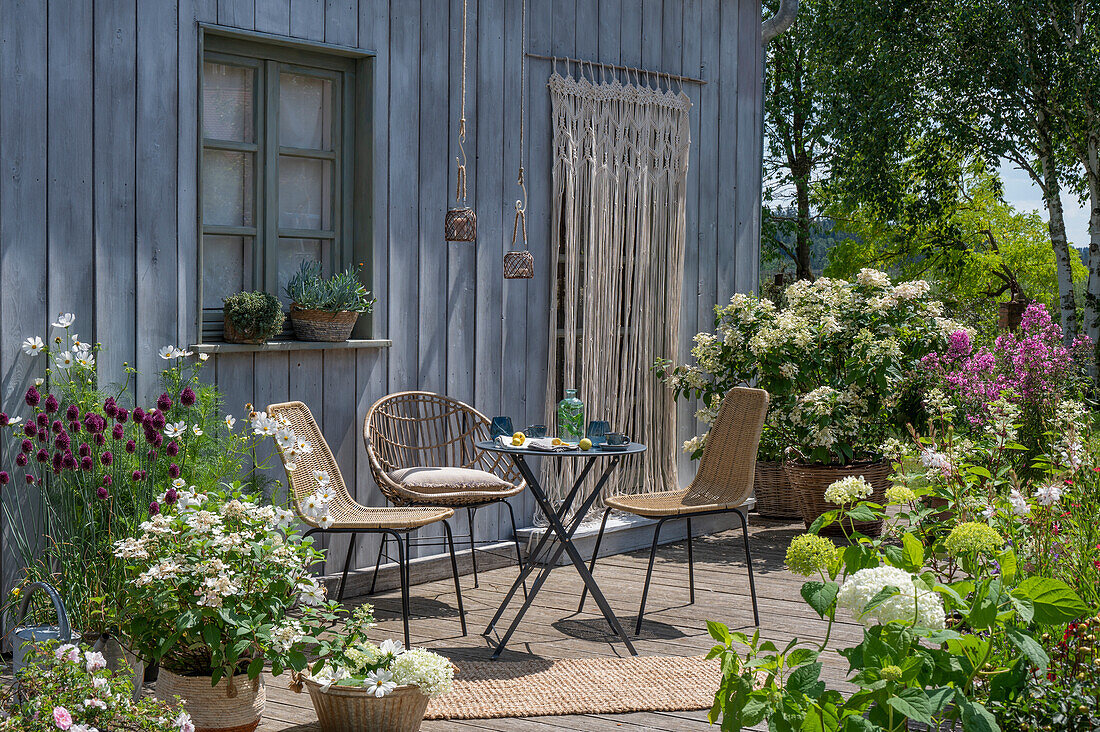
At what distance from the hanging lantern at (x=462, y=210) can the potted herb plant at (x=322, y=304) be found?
18.4 inches

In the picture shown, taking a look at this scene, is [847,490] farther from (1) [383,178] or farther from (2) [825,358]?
(2) [825,358]

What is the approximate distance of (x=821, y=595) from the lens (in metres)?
2.12

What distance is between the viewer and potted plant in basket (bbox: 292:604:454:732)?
10.1ft

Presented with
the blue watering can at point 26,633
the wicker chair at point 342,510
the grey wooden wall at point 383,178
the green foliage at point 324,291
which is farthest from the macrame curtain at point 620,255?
the blue watering can at point 26,633

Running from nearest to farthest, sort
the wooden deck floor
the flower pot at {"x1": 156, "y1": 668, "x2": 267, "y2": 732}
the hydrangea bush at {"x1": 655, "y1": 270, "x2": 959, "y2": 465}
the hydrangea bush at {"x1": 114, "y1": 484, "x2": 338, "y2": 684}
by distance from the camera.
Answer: the hydrangea bush at {"x1": 114, "y1": 484, "x2": 338, "y2": 684}, the flower pot at {"x1": 156, "y1": 668, "x2": 267, "y2": 732}, the wooden deck floor, the hydrangea bush at {"x1": 655, "y1": 270, "x2": 959, "y2": 465}

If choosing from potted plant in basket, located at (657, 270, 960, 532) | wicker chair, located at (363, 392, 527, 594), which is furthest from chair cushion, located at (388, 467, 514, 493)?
potted plant in basket, located at (657, 270, 960, 532)

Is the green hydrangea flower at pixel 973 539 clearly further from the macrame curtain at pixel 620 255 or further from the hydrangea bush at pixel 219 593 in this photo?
the macrame curtain at pixel 620 255

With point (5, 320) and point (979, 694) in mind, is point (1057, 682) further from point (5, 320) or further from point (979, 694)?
point (5, 320)

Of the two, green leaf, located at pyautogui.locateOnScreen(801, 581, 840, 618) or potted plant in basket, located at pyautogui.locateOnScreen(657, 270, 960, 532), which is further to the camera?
potted plant in basket, located at pyautogui.locateOnScreen(657, 270, 960, 532)

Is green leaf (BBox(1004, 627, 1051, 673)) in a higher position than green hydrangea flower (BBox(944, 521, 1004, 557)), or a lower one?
lower

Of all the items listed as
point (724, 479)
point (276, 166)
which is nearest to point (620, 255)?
point (724, 479)

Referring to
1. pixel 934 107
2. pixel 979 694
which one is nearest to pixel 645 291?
pixel 979 694

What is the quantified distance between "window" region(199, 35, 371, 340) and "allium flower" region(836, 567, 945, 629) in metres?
3.00

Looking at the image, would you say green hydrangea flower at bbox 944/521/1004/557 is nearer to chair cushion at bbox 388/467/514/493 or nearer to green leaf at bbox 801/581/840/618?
green leaf at bbox 801/581/840/618
